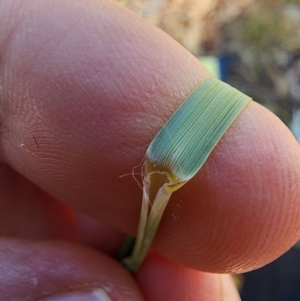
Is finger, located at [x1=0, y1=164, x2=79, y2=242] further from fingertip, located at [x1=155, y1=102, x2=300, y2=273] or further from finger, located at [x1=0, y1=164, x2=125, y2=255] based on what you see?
fingertip, located at [x1=155, y1=102, x2=300, y2=273]

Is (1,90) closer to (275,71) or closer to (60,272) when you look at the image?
(60,272)

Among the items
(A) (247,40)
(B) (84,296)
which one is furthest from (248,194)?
(A) (247,40)

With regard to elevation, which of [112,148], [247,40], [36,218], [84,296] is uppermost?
[247,40]

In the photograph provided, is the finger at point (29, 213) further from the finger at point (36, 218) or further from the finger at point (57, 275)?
the finger at point (57, 275)

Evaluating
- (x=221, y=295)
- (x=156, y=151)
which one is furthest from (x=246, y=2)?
(x=156, y=151)

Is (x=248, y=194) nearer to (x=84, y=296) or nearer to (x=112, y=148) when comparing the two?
(x=112, y=148)
